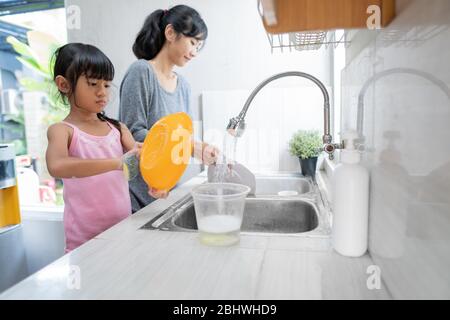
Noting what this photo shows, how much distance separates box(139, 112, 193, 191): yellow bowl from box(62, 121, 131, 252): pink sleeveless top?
1.22 feet

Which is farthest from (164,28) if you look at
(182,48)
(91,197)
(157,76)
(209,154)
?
(91,197)

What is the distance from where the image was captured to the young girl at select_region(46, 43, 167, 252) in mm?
1195

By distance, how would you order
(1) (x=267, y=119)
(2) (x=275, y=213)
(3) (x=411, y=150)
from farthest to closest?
(1) (x=267, y=119) → (2) (x=275, y=213) → (3) (x=411, y=150)

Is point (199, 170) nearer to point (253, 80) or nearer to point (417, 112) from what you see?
point (253, 80)

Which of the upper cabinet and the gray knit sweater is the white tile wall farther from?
the upper cabinet

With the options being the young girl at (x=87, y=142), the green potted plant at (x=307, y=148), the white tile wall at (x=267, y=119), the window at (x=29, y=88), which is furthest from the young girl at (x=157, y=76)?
the window at (x=29, y=88)

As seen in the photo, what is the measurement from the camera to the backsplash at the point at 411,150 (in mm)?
326

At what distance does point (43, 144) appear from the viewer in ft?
7.70

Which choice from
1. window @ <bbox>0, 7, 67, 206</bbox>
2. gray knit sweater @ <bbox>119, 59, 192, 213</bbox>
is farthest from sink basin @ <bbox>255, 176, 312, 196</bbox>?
window @ <bbox>0, 7, 67, 206</bbox>

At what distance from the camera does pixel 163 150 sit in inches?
35.9

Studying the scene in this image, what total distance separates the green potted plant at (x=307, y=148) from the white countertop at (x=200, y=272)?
0.93m

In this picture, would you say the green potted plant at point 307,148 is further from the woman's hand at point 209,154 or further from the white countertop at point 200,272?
the white countertop at point 200,272

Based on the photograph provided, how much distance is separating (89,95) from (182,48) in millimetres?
525

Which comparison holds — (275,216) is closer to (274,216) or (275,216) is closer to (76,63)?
(274,216)
